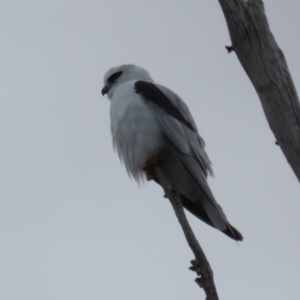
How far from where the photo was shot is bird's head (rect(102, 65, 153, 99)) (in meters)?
6.26

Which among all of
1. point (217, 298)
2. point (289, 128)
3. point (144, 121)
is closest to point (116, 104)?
point (144, 121)

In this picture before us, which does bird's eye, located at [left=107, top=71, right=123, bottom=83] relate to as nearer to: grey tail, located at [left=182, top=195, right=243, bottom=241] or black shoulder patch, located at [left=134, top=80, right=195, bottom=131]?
black shoulder patch, located at [left=134, top=80, right=195, bottom=131]

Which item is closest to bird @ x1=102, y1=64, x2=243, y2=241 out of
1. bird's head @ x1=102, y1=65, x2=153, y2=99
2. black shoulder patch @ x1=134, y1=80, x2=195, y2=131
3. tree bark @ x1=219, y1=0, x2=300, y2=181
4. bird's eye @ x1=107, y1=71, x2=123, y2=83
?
black shoulder patch @ x1=134, y1=80, x2=195, y2=131

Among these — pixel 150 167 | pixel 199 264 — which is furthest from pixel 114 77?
pixel 199 264

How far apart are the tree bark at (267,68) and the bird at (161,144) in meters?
1.58

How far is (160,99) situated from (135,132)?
0.40 metres

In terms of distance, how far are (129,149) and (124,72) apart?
55.4 inches

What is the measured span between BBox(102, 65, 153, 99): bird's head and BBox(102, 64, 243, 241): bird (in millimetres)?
866

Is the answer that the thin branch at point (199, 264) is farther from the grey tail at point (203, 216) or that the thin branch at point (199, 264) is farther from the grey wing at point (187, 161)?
the grey wing at point (187, 161)

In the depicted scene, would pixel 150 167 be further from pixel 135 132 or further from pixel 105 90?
pixel 105 90

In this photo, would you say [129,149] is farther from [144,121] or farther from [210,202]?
[210,202]

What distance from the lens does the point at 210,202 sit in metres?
4.84

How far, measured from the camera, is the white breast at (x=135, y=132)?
202 inches

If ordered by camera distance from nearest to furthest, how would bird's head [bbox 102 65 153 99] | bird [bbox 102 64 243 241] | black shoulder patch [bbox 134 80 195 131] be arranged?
1. bird [bbox 102 64 243 241]
2. black shoulder patch [bbox 134 80 195 131]
3. bird's head [bbox 102 65 153 99]
